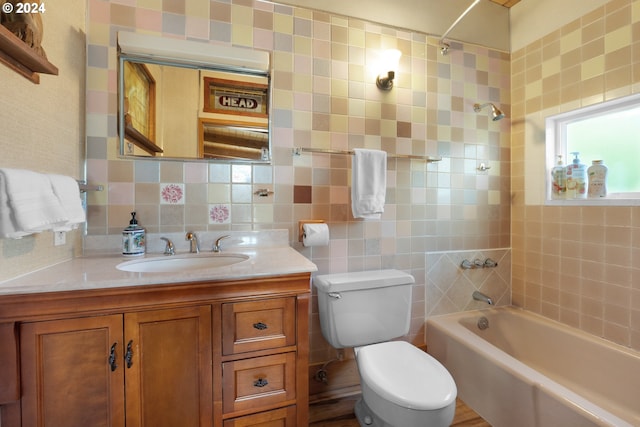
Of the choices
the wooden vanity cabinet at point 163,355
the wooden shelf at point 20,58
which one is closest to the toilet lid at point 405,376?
the wooden vanity cabinet at point 163,355

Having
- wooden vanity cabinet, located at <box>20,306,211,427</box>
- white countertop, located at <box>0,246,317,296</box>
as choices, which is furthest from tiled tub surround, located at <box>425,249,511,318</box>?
wooden vanity cabinet, located at <box>20,306,211,427</box>

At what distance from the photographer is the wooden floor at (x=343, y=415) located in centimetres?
148

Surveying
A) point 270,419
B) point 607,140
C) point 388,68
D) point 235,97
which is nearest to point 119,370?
point 270,419

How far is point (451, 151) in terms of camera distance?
1948 millimetres

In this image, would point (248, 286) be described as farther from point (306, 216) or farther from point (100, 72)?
point (100, 72)

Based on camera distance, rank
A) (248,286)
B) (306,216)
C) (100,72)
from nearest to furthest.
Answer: (248,286) < (100,72) < (306,216)

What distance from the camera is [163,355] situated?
3.20 ft

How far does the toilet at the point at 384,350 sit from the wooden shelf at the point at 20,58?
1.39m

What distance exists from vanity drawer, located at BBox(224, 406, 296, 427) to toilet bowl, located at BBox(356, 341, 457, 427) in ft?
1.08

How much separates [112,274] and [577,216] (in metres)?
2.39

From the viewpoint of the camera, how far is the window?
1559mm

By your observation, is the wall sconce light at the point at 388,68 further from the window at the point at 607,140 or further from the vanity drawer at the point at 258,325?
the vanity drawer at the point at 258,325

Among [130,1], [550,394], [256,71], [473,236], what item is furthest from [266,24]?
[550,394]

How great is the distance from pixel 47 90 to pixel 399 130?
1721 mm
